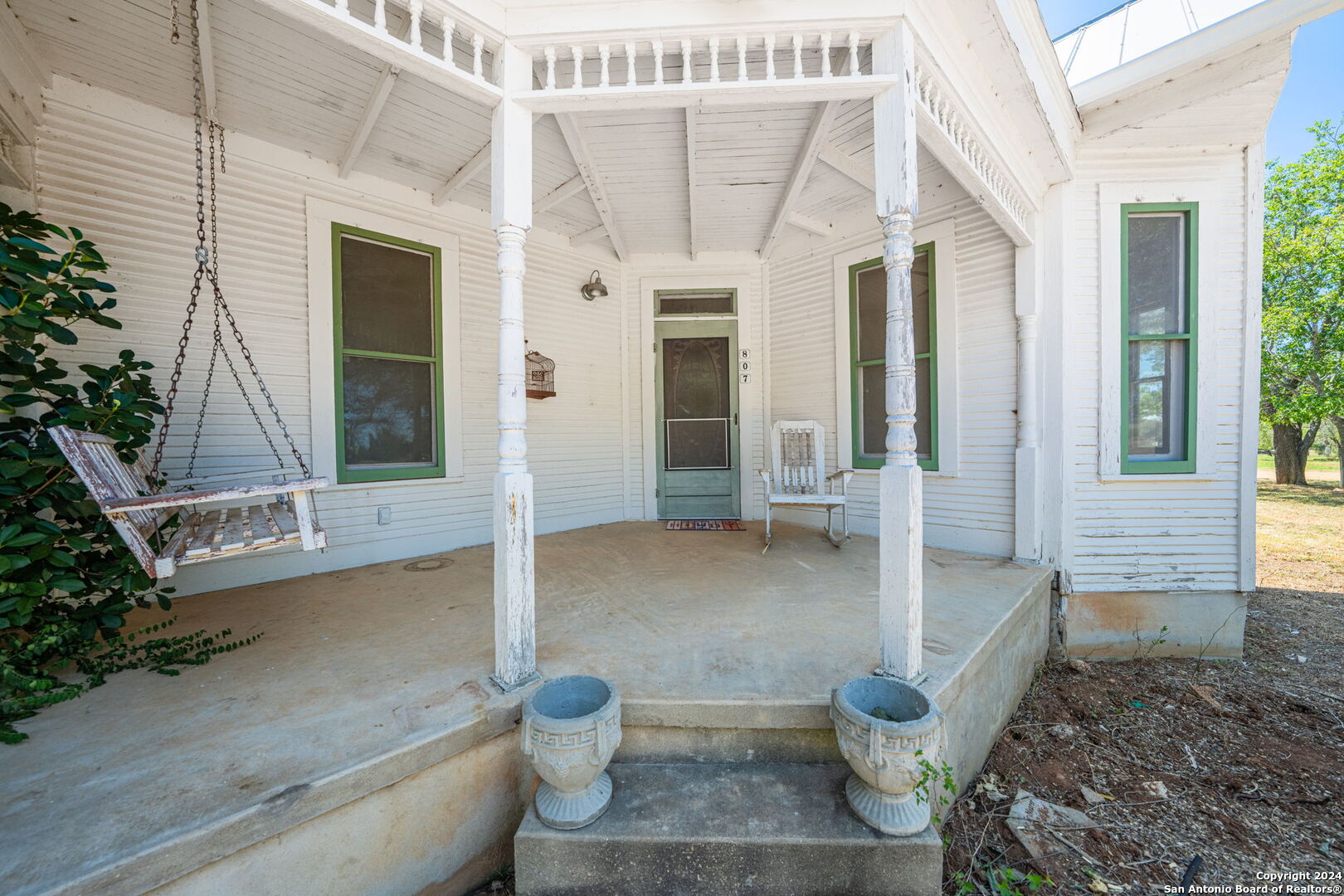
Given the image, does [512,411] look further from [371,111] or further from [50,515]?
[371,111]

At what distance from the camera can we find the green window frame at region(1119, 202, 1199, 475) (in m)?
3.50

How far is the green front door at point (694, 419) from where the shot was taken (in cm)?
→ 524

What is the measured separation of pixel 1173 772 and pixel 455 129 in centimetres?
523

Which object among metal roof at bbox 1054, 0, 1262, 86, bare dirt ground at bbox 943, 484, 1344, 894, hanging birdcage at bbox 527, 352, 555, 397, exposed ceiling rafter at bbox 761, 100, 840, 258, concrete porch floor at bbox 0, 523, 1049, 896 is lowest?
bare dirt ground at bbox 943, 484, 1344, 894

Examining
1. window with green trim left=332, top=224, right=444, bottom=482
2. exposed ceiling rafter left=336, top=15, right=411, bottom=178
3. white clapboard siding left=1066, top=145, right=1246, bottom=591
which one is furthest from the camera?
window with green trim left=332, top=224, right=444, bottom=482

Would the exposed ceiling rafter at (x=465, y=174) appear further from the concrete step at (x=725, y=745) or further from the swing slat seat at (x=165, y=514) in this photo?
the concrete step at (x=725, y=745)

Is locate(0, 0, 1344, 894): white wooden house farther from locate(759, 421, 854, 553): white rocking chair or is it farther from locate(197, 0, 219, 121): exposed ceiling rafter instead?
locate(759, 421, 854, 553): white rocking chair

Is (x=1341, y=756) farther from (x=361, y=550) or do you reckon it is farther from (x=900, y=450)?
(x=361, y=550)

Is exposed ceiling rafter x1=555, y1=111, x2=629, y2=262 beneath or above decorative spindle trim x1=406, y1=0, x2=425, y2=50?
above

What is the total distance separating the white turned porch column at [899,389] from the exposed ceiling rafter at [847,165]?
4.85 feet

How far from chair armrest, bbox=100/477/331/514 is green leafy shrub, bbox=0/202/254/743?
1.13 feet

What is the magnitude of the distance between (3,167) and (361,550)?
8.41 feet

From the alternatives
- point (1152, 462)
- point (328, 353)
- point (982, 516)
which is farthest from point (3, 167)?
point (1152, 462)

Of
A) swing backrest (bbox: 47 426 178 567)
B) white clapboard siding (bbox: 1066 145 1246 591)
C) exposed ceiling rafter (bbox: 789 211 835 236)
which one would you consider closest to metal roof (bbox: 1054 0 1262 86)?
white clapboard siding (bbox: 1066 145 1246 591)
